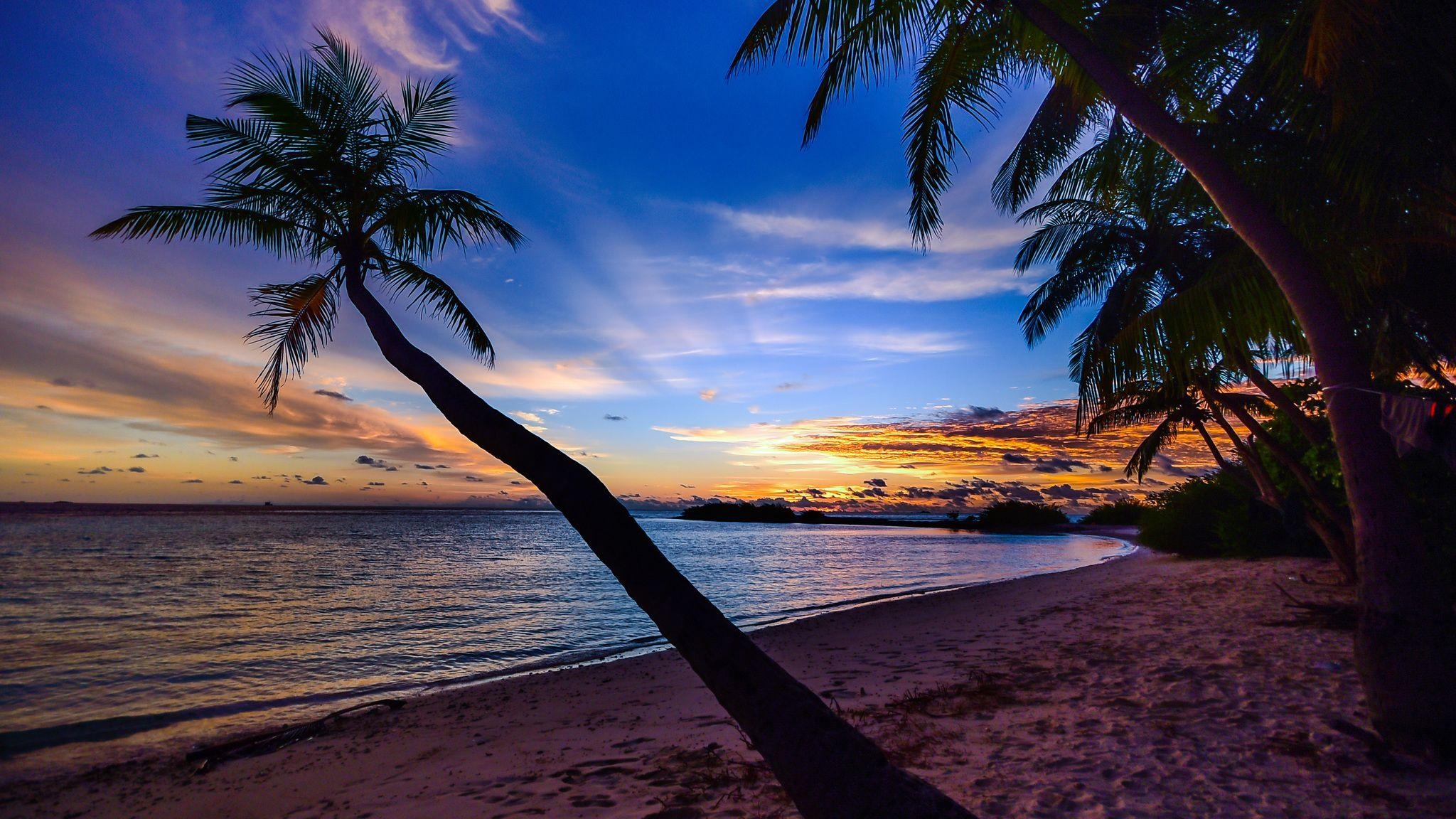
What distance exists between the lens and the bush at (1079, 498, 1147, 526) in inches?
3253

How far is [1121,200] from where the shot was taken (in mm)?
12617

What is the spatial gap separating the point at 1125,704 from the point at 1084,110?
676 cm

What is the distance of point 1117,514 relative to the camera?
86125 millimetres

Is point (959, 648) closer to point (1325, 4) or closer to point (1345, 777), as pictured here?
point (1345, 777)

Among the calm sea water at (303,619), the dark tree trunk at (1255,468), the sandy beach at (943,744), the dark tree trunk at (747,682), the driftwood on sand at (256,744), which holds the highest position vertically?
the dark tree trunk at (1255,468)

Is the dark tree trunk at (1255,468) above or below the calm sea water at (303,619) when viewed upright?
above

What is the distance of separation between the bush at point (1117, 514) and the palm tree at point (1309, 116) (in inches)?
3377

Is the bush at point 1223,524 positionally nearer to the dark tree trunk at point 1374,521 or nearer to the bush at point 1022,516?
the dark tree trunk at point 1374,521

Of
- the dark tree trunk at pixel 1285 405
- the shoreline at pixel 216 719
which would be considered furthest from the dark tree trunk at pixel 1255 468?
the shoreline at pixel 216 719

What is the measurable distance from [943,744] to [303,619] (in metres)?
15.6

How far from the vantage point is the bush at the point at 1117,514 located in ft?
271

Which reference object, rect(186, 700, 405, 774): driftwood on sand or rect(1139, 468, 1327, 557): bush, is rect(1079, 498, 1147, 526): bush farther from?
rect(186, 700, 405, 774): driftwood on sand

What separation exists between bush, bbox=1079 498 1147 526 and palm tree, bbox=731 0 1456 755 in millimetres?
85771

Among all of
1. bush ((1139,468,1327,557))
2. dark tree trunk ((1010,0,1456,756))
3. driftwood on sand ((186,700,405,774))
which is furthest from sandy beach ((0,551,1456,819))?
bush ((1139,468,1327,557))
